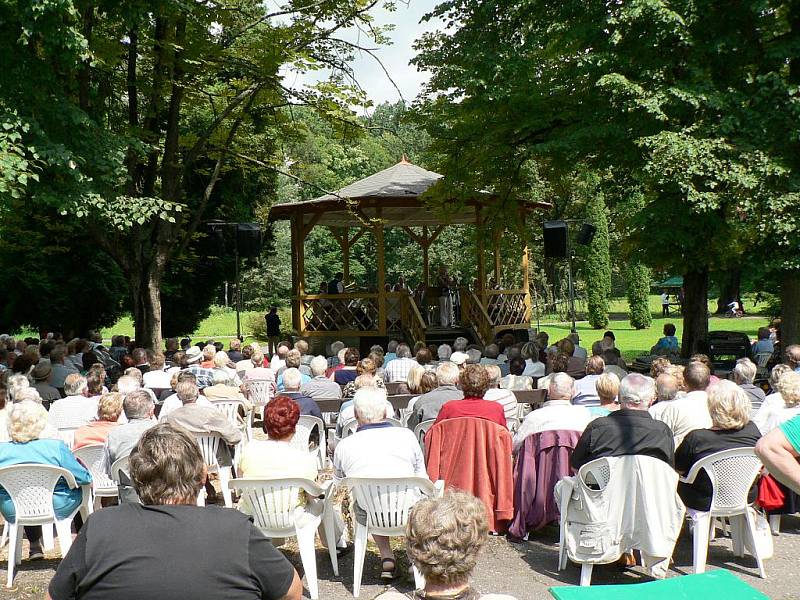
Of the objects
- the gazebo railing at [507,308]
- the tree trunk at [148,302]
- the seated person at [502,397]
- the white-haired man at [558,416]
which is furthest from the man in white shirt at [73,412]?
the gazebo railing at [507,308]

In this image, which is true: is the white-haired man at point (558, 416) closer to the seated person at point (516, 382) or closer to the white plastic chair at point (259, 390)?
the seated person at point (516, 382)

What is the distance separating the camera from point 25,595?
4.64 meters

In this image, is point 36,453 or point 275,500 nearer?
point 275,500

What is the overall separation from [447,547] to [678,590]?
819mm

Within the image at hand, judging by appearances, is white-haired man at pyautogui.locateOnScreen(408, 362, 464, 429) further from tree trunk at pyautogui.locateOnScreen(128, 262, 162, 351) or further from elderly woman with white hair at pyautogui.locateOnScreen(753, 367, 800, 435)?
tree trunk at pyautogui.locateOnScreen(128, 262, 162, 351)

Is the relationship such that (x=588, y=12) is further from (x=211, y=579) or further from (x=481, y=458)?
(x=211, y=579)

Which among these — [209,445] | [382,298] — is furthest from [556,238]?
[209,445]

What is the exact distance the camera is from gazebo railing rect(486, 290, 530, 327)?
1809 centimetres

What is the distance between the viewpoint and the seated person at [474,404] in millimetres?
5469

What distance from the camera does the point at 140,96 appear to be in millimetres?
17453

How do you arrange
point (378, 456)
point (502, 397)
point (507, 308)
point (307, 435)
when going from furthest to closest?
point (507, 308)
point (502, 397)
point (307, 435)
point (378, 456)

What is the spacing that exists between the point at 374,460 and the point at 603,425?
1337mm

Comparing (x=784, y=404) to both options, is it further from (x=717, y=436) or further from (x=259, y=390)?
(x=259, y=390)

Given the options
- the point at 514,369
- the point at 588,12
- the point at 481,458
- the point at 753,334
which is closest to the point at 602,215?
the point at 753,334
